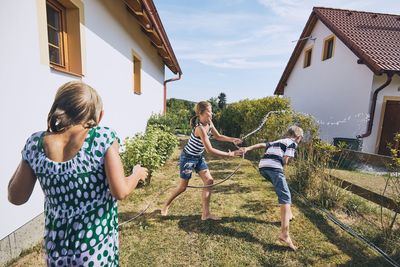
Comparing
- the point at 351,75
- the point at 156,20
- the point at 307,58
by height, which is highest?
the point at 307,58

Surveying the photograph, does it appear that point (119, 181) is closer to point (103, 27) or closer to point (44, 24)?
point (44, 24)

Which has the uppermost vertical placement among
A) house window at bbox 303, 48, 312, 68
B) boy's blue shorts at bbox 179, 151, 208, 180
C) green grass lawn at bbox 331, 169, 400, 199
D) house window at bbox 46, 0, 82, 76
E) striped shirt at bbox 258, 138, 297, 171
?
house window at bbox 303, 48, 312, 68

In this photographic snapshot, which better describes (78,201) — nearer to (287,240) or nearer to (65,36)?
(287,240)

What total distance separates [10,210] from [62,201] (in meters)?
1.66

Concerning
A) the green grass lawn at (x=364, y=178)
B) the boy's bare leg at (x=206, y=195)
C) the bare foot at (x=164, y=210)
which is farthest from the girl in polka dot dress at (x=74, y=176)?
the green grass lawn at (x=364, y=178)

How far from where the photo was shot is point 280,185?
126 inches

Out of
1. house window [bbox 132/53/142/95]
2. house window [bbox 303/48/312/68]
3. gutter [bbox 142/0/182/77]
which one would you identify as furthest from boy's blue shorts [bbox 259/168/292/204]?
house window [bbox 303/48/312/68]

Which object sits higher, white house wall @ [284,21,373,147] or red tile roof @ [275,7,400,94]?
red tile roof @ [275,7,400,94]

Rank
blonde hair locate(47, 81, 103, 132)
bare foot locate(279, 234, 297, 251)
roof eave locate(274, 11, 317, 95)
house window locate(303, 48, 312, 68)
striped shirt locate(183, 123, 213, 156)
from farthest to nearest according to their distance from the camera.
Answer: house window locate(303, 48, 312, 68)
roof eave locate(274, 11, 317, 95)
striped shirt locate(183, 123, 213, 156)
bare foot locate(279, 234, 297, 251)
blonde hair locate(47, 81, 103, 132)

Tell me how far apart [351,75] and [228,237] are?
10258mm

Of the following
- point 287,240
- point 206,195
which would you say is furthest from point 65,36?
point 287,240

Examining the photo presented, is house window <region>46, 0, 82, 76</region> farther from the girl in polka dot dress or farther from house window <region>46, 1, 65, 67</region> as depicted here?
the girl in polka dot dress

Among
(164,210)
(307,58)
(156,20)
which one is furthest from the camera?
(307,58)

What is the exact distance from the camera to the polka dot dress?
1213 mm
